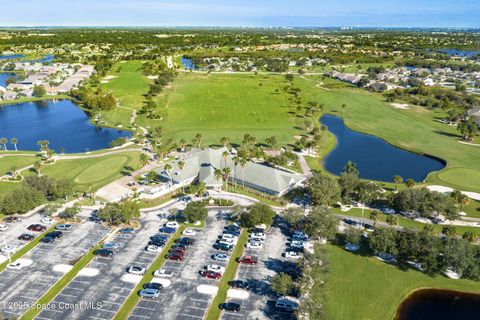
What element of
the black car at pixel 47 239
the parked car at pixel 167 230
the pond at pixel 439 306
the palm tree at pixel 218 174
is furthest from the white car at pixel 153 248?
the pond at pixel 439 306

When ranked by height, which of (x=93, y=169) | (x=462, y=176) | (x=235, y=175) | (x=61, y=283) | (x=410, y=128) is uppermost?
(x=410, y=128)

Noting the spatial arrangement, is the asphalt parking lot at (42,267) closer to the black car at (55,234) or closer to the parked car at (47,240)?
the parked car at (47,240)

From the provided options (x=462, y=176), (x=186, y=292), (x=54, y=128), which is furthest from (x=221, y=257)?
(x=54, y=128)

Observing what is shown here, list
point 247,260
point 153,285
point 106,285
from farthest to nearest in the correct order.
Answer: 1. point 247,260
2. point 106,285
3. point 153,285

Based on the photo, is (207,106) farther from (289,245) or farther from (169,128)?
(289,245)

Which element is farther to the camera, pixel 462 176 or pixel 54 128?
pixel 54 128

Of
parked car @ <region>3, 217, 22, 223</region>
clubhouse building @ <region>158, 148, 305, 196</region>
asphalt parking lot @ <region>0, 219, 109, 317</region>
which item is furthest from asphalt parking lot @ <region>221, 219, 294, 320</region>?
parked car @ <region>3, 217, 22, 223</region>

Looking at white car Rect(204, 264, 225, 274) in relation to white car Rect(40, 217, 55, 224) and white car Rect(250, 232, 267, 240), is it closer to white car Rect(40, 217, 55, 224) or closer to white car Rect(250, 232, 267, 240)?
white car Rect(250, 232, 267, 240)

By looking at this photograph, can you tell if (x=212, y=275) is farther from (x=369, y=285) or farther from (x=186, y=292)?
(x=369, y=285)

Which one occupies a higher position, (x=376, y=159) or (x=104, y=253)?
(x=376, y=159)
